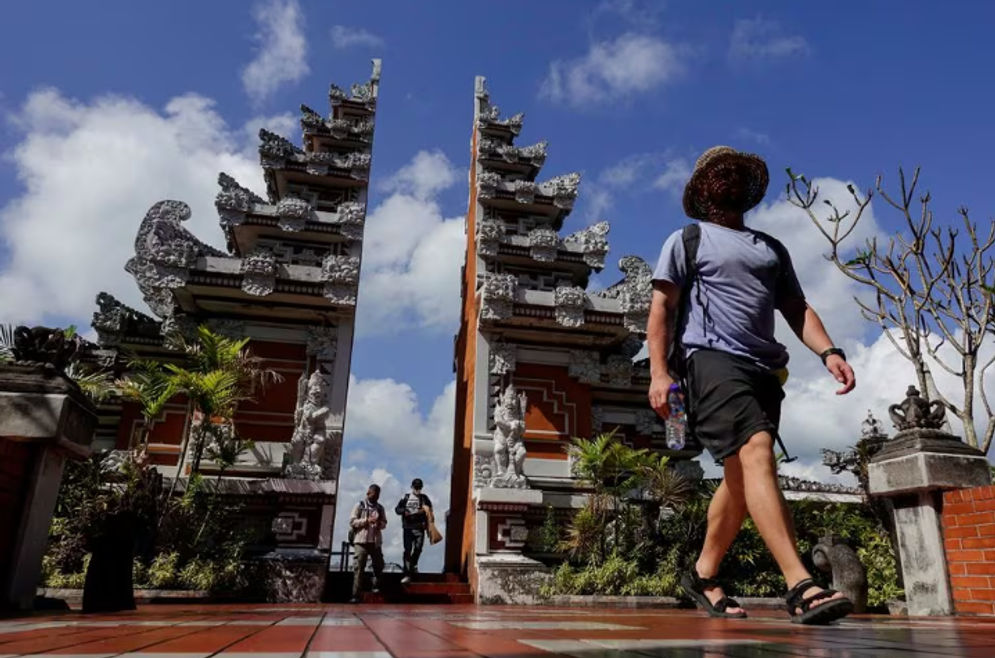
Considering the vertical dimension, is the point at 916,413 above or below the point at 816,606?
above

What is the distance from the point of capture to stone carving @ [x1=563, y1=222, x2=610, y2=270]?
14.7 meters

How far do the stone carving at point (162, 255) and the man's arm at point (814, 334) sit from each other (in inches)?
443

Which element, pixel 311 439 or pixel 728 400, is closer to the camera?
pixel 728 400

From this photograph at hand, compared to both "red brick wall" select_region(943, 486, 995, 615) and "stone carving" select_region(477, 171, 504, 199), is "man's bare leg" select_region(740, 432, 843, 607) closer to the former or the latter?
"red brick wall" select_region(943, 486, 995, 615)

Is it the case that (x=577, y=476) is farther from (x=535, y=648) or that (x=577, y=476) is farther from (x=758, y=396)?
(x=535, y=648)

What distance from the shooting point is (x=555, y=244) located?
47.9 ft

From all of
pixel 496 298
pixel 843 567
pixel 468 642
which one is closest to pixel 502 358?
pixel 496 298

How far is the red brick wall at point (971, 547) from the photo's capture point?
14.2 ft

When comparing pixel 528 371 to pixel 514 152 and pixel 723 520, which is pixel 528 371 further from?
pixel 723 520

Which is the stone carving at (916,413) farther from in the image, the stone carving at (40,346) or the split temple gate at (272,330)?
the split temple gate at (272,330)

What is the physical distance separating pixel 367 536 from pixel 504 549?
2.45m

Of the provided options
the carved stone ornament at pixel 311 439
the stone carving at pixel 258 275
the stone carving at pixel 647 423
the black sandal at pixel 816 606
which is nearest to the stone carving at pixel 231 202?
the stone carving at pixel 258 275

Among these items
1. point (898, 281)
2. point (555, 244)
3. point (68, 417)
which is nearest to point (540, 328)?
point (555, 244)

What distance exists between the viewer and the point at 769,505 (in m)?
2.54
